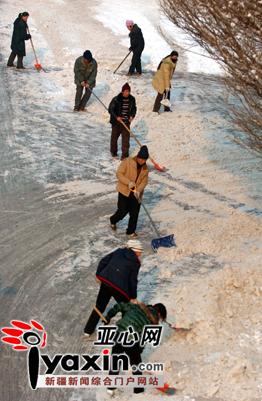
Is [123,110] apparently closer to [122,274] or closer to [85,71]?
[85,71]

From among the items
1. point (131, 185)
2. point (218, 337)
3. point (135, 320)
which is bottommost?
point (218, 337)

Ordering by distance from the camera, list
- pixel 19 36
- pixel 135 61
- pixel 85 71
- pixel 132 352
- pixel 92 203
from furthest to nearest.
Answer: pixel 135 61 → pixel 19 36 → pixel 85 71 → pixel 92 203 → pixel 132 352

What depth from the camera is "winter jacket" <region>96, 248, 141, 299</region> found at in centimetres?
677

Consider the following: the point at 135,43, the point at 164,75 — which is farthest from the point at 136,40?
the point at 164,75

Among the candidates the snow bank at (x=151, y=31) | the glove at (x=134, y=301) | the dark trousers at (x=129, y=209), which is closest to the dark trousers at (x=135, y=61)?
the snow bank at (x=151, y=31)

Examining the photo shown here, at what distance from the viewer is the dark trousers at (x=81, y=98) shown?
50.8 feet

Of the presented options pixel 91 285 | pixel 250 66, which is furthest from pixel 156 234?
pixel 250 66

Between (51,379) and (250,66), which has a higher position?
(250,66)

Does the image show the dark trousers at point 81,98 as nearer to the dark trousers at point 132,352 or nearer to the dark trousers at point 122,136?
the dark trousers at point 122,136

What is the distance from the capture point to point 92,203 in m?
11.3

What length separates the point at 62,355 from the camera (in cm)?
722

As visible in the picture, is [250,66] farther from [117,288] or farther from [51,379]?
[51,379]

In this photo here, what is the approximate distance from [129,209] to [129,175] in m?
0.67

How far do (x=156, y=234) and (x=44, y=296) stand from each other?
271 cm
